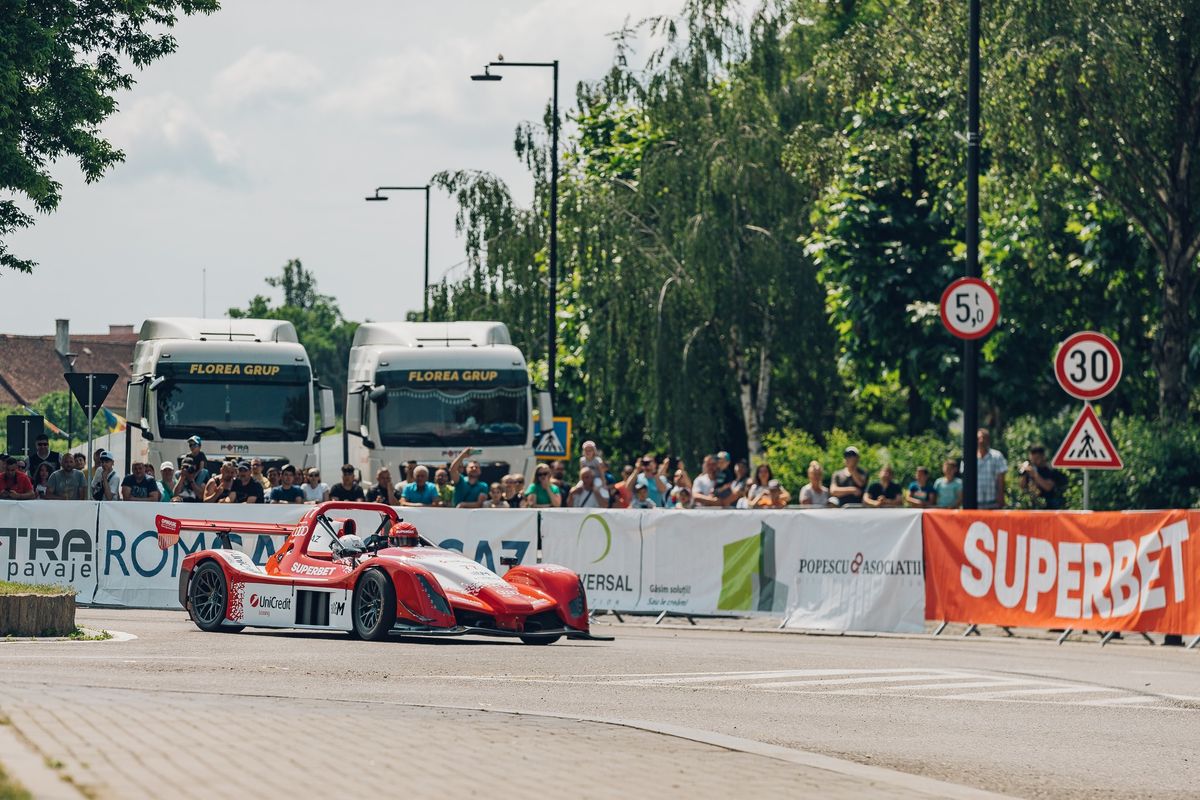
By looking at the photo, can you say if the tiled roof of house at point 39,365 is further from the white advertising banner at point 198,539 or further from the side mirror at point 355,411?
the white advertising banner at point 198,539

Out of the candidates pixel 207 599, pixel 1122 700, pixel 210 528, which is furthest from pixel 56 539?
pixel 1122 700

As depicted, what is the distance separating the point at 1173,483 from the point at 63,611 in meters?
16.7

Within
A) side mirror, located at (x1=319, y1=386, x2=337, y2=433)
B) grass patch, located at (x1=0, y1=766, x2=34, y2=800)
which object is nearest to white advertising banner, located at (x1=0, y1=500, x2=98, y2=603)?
side mirror, located at (x1=319, y1=386, x2=337, y2=433)

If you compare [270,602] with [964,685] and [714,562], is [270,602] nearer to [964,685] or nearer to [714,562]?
[714,562]

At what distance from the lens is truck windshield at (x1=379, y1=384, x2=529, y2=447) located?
102ft

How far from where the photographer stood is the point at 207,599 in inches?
764

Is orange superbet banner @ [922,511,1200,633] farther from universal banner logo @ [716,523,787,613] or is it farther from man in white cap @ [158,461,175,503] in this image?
man in white cap @ [158,461,175,503]

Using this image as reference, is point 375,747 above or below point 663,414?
below

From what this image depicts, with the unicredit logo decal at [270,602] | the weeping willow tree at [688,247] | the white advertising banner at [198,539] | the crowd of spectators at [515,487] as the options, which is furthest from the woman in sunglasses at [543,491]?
the weeping willow tree at [688,247]

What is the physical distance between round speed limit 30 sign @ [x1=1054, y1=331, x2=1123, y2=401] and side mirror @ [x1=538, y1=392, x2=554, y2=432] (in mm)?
12753

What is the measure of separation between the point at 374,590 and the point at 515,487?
733cm

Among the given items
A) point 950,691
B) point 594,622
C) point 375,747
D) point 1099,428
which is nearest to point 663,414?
point 594,622

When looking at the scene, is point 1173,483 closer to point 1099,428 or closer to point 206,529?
point 1099,428

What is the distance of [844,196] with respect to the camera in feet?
133
